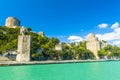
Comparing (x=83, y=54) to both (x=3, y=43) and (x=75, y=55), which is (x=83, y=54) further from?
(x=3, y=43)

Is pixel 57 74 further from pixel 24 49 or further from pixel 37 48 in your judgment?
pixel 37 48

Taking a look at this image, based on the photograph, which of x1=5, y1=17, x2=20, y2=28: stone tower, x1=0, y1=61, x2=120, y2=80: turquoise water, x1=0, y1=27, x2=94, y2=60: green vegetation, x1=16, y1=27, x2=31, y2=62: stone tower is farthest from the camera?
x1=5, y1=17, x2=20, y2=28: stone tower

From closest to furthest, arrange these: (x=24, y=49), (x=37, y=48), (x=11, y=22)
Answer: (x=24, y=49)
(x=37, y=48)
(x=11, y=22)

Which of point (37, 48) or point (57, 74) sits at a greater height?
point (37, 48)

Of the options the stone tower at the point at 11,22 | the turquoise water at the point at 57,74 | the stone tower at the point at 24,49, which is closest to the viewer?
the turquoise water at the point at 57,74

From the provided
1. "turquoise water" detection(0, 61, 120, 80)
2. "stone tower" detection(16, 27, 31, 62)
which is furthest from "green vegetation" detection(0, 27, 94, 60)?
"turquoise water" detection(0, 61, 120, 80)

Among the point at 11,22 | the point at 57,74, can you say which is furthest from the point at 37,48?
the point at 11,22

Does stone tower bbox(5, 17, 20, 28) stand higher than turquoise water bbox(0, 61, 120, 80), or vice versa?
stone tower bbox(5, 17, 20, 28)

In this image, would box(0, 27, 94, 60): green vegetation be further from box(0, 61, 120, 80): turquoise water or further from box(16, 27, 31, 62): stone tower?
box(0, 61, 120, 80): turquoise water

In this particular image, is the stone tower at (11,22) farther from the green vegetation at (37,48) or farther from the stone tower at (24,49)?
the stone tower at (24,49)

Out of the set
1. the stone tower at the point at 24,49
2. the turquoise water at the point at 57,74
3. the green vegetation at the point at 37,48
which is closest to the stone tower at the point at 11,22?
the green vegetation at the point at 37,48

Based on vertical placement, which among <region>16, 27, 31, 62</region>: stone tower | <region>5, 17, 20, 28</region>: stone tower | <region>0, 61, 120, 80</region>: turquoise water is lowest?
<region>0, 61, 120, 80</region>: turquoise water

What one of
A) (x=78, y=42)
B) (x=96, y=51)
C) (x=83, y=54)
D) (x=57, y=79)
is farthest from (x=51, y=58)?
(x=78, y=42)

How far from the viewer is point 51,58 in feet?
180
